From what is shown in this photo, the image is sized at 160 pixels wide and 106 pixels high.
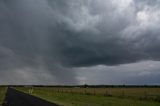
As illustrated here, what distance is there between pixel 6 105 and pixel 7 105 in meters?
0.10

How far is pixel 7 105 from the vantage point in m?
32.0

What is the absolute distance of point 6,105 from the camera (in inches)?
1259
